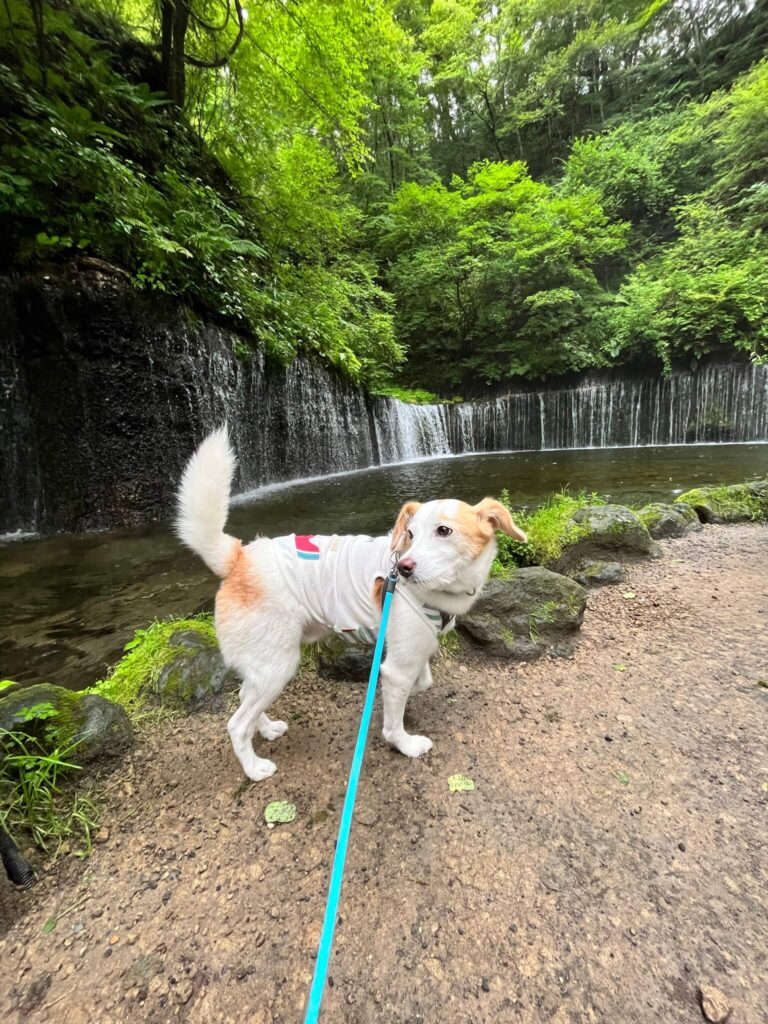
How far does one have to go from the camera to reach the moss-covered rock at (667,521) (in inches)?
185

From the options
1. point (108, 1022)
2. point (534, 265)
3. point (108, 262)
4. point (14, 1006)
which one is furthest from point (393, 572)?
point (534, 265)

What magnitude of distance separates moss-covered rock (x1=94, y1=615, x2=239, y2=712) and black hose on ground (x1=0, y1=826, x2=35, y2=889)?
0.80 meters

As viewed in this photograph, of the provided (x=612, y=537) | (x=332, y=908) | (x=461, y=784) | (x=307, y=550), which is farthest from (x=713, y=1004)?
(x=612, y=537)

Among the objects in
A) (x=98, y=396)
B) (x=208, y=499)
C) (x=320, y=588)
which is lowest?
(x=320, y=588)

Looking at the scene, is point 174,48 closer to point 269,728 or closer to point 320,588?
point 320,588

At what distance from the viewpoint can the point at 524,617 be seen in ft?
8.82

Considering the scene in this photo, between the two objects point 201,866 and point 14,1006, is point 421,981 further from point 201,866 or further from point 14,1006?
point 14,1006

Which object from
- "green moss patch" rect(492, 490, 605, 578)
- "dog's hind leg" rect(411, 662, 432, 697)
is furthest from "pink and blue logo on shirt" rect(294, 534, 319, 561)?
"green moss patch" rect(492, 490, 605, 578)

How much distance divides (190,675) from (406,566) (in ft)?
4.79

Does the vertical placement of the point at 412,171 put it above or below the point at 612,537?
above

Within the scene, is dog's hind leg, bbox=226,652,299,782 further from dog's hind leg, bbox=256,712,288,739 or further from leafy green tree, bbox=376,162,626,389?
leafy green tree, bbox=376,162,626,389

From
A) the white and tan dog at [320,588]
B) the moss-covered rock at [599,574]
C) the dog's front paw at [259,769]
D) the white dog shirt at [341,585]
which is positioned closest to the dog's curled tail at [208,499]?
the white and tan dog at [320,588]

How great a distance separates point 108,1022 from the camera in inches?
41.7

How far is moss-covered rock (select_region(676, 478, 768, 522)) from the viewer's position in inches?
204
